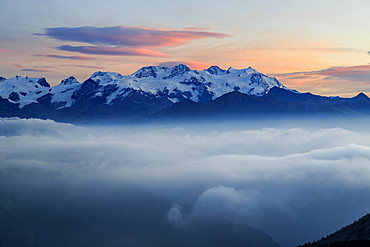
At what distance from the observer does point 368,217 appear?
12256 cm

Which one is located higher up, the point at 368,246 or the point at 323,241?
the point at 368,246

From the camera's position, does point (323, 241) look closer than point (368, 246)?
No

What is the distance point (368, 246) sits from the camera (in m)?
74.1

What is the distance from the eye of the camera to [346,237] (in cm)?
11769

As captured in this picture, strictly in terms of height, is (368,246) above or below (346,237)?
above

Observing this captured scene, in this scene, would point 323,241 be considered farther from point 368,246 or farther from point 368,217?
point 368,246

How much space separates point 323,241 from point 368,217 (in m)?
15.2

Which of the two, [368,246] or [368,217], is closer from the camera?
[368,246]

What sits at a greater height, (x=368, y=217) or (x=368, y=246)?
(x=368, y=246)

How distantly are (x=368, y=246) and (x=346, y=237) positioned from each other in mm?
46655

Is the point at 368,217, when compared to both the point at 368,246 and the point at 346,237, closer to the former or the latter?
the point at 346,237

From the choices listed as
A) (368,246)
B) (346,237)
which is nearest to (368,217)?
(346,237)

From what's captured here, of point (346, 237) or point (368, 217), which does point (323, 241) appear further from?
point (368, 217)

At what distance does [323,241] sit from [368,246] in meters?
50.1
